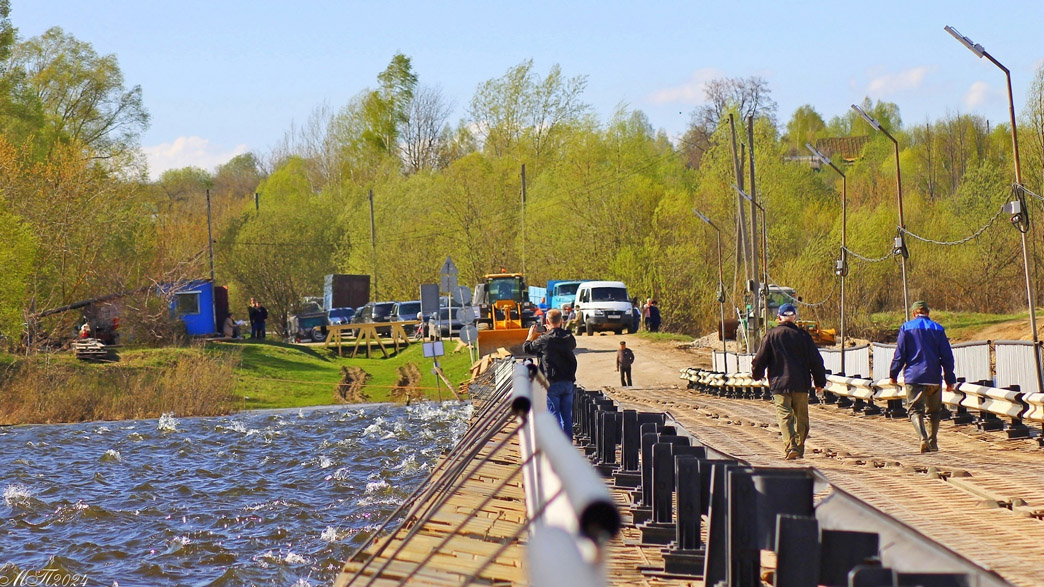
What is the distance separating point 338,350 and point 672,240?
16716mm

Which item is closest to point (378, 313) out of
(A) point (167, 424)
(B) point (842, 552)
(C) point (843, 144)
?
(A) point (167, 424)

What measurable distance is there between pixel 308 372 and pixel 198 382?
37.7ft

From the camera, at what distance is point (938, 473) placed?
42.5 ft

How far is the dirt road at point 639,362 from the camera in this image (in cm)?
4084

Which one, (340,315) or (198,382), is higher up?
(340,315)

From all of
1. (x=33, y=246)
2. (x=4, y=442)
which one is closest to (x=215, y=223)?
(x=33, y=246)

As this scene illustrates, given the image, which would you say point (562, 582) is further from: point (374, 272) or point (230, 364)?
point (374, 272)

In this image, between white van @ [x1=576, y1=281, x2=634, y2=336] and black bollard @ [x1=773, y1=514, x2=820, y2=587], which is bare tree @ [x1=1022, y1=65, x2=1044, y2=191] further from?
black bollard @ [x1=773, y1=514, x2=820, y2=587]

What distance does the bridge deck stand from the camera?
29.5 ft

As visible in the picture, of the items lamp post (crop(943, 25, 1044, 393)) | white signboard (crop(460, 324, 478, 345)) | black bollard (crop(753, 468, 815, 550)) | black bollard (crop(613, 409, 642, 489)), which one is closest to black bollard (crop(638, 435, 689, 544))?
black bollard (crop(613, 409, 642, 489))

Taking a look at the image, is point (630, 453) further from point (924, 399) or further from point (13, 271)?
point (13, 271)

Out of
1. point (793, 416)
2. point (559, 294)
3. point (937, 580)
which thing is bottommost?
point (793, 416)

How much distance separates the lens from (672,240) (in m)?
63.2

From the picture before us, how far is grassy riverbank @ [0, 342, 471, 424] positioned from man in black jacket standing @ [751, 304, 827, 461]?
24719mm
